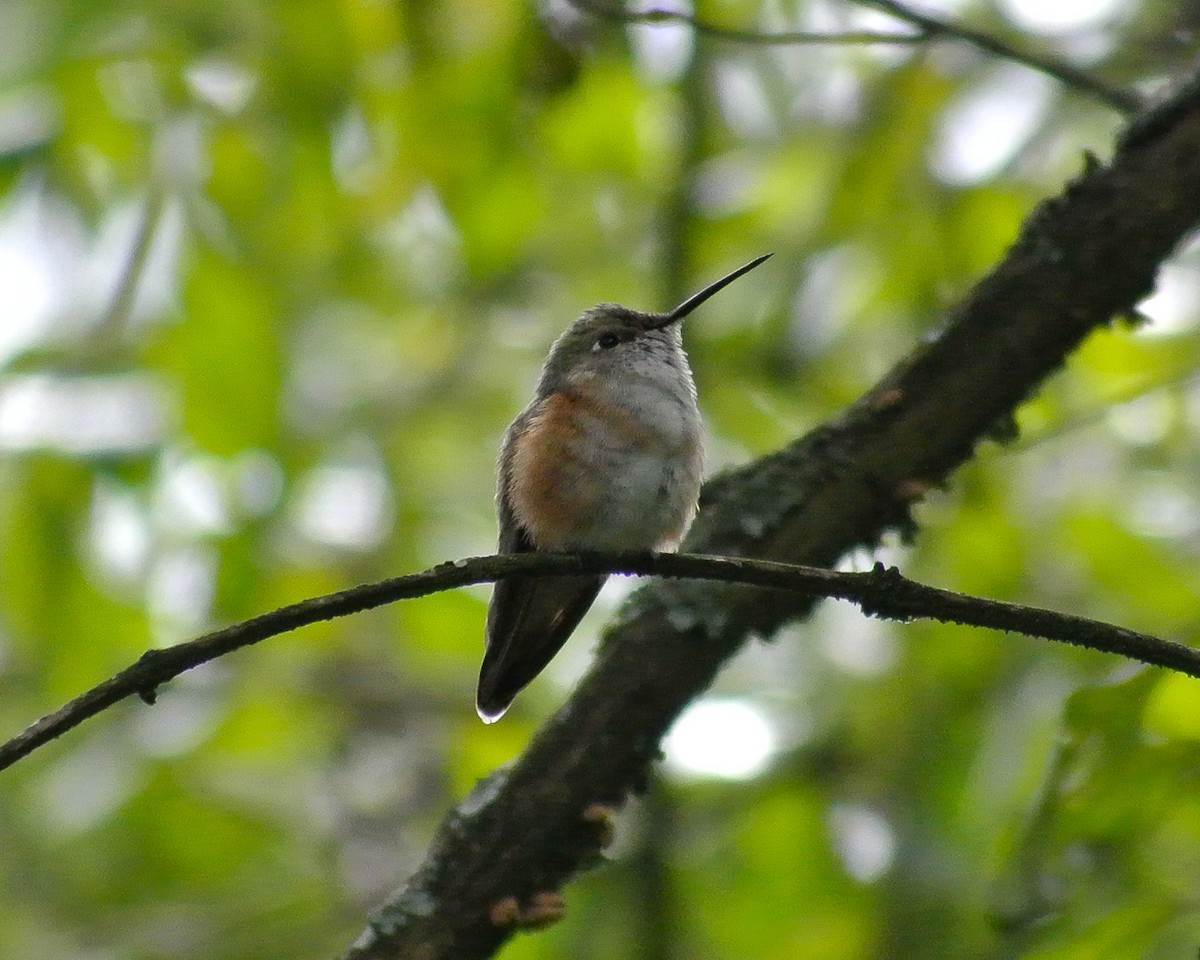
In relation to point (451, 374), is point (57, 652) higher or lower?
lower

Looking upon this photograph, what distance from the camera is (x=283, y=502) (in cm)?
484

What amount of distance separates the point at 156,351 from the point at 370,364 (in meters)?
2.82

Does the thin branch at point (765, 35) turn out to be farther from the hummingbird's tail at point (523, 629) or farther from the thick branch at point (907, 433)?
the hummingbird's tail at point (523, 629)

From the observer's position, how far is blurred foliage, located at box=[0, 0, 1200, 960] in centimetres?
443

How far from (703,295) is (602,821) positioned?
1908mm

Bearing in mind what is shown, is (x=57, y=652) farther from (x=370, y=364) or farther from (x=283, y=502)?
(x=370, y=364)

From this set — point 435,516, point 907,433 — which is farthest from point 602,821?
point 435,516

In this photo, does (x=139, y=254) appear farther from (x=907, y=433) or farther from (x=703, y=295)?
(x=907, y=433)

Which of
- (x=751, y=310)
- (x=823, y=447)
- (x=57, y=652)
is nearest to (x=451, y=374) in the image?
(x=751, y=310)

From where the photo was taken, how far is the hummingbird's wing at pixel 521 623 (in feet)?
14.2

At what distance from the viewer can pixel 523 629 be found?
175 inches

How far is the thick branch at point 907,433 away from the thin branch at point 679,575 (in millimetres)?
890

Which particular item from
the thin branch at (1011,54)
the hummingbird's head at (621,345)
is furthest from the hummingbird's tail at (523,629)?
the thin branch at (1011,54)

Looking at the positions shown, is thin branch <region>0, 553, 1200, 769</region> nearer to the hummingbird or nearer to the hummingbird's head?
the hummingbird
